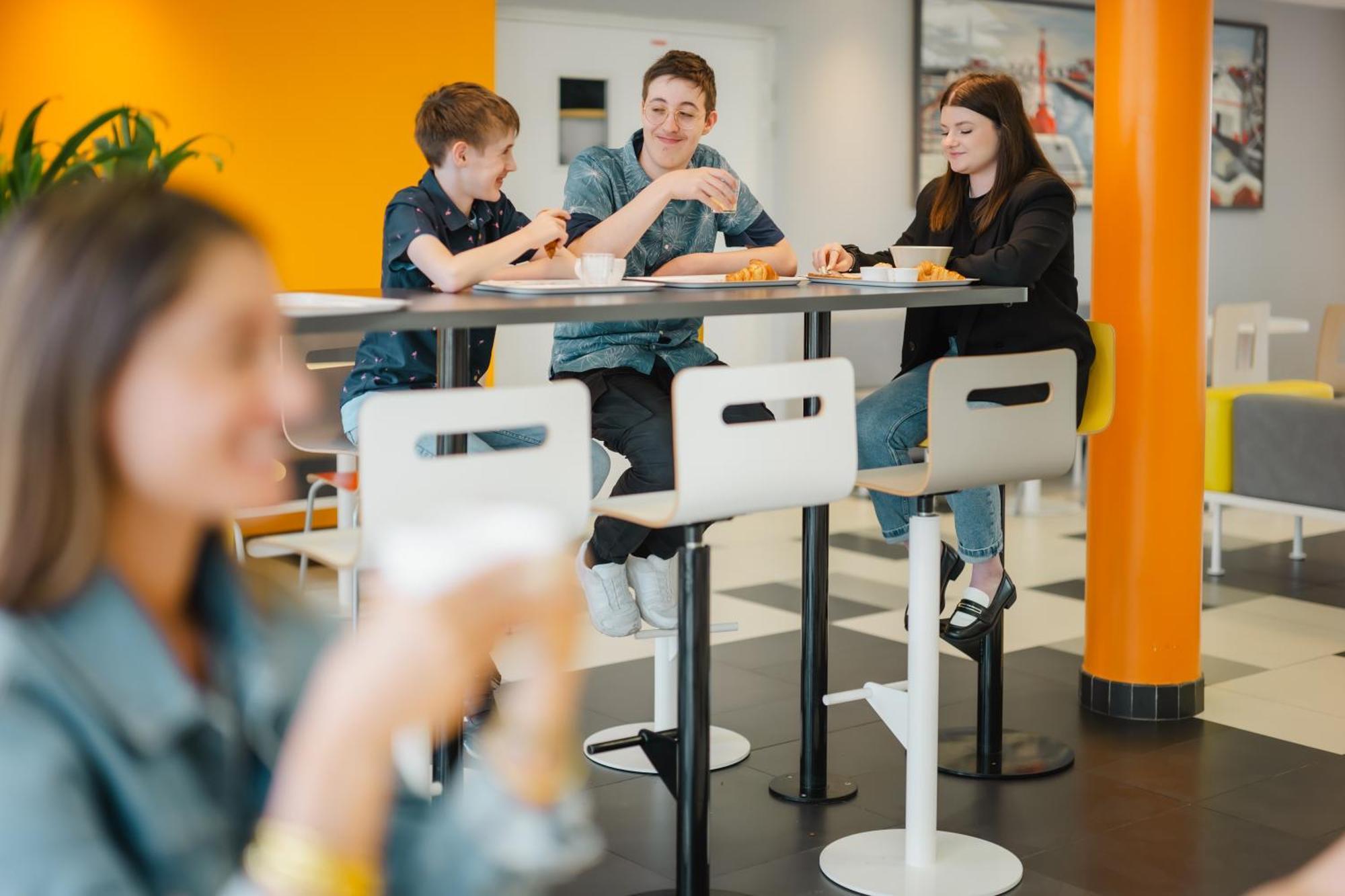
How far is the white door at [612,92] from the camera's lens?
657 cm

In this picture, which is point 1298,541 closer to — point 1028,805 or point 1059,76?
point 1028,805

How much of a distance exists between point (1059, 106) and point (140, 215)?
8.44 meters

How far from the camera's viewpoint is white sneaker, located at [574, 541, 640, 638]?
3.02 metres

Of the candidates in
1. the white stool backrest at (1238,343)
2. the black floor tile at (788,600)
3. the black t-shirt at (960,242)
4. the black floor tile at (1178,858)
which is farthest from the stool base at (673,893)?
the white stool backrest at (1238,343)

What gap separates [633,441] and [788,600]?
2.09 metres

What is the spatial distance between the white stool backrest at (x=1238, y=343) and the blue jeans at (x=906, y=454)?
13.0ft

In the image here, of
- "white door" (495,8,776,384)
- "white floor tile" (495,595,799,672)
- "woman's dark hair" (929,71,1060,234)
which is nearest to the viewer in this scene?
"woman's dark hair" (929,71,1060,234)

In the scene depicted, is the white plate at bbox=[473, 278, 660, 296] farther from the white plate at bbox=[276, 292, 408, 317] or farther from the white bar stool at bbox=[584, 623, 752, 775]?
the white bar stool at bbox=[584, 623, 752, 775]

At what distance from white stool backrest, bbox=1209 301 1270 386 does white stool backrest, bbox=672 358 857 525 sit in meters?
4.84

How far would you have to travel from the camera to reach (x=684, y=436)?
7.23ft

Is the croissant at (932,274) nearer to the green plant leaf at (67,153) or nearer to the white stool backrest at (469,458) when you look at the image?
the white stool backrest at (469,458)

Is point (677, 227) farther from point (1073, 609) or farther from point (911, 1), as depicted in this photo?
point (911, 1)

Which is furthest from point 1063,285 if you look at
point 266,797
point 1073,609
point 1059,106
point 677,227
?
point 1059,106

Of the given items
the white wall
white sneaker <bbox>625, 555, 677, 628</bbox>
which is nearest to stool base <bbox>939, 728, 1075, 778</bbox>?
white sneaker <bbox>625, 555, 677, 628</bbox>
